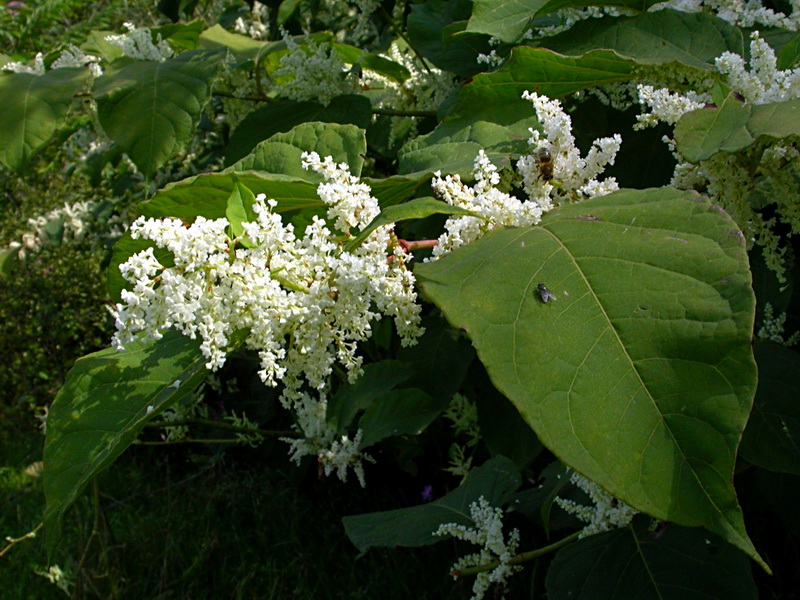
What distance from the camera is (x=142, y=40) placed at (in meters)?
1.91

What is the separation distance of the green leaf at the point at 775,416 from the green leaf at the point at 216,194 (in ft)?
2.99

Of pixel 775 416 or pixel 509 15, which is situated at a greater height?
pixel 509 15

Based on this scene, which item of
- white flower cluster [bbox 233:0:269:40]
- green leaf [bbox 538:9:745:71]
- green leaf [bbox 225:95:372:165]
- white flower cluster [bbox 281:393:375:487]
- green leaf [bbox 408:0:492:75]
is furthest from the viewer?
white flower cluster [bbox 233:0:269:40]

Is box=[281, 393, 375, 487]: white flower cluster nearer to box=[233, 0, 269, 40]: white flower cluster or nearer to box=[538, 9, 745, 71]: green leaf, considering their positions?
box=[538, 9, 745, 71]: green leaf

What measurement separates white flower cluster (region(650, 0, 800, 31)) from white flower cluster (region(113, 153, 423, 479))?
2.82ft

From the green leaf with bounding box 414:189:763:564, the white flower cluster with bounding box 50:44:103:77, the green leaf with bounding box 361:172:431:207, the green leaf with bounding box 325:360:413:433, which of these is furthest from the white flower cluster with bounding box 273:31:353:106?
the green leaf with bounding box 414:189:763:564

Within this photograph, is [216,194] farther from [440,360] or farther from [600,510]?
[440,360]

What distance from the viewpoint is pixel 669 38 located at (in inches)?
49.7

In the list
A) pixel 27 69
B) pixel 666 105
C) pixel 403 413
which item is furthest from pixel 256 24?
pixel 666 105

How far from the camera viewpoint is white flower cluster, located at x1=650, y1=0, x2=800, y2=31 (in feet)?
4.54

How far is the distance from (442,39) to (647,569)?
3.88 ft

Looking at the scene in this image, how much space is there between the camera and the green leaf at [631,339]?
62 cm

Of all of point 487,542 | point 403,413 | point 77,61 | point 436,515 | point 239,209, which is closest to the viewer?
point 239,209

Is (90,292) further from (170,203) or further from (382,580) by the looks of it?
(170,203)
